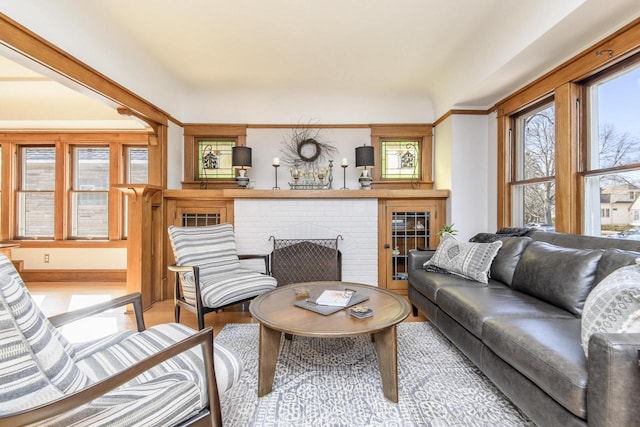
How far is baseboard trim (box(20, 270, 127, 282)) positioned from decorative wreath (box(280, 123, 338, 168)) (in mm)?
3039

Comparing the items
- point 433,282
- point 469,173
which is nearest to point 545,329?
point 433,282

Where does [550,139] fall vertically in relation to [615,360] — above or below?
above

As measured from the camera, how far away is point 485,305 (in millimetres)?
1829

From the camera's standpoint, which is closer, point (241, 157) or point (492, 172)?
point (492, 172)

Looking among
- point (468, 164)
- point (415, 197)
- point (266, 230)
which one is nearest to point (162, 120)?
point (266, 230)

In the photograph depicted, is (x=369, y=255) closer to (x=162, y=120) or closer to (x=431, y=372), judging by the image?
(x=431, y=372)

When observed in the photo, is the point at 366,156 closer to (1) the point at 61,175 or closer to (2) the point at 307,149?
(2) the point at 307,149

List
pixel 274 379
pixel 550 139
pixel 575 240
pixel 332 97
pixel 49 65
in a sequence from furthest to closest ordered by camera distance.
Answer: pixel 332 97 → pixel 550 139 → pixel 575 240 → pixel 49 65 → pixel 274 379

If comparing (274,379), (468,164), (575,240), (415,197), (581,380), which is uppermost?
(468,164)

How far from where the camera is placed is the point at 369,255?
3650mm

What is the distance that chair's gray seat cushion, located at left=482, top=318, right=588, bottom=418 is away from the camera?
1092 mm

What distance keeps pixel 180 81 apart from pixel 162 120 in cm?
54

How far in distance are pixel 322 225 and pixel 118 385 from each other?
2858 mm

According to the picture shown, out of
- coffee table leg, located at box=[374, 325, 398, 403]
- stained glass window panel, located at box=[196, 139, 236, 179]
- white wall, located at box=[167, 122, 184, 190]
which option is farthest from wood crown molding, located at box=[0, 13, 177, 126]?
coffee table leg, located at box=[374, 325, 398, 403]
